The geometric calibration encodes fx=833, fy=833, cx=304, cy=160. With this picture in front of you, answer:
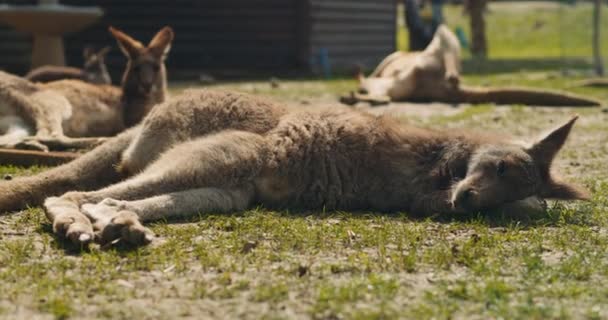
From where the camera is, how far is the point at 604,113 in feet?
37.0

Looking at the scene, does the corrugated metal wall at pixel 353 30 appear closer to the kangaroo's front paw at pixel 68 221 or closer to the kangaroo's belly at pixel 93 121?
the kangaroo's belly at pixel 93 121

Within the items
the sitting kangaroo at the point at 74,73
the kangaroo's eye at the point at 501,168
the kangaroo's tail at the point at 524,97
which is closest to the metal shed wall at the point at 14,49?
the sitting kangaroo at the point at 74,73

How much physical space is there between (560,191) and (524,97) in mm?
6901

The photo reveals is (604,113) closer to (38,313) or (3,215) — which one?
(3,215)

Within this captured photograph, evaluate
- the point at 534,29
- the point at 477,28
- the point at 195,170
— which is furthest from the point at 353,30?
the point at 534,29

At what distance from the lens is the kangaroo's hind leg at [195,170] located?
4.59 m

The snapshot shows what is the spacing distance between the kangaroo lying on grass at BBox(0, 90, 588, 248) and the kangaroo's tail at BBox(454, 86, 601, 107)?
6.75m

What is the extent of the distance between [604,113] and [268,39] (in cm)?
880

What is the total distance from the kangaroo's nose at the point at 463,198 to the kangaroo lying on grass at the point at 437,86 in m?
6.93

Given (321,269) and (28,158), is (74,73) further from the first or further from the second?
(321,269)

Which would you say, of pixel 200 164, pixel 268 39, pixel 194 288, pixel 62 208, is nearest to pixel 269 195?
pixel 200 164

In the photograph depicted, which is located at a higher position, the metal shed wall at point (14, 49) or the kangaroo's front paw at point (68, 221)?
the kangaroo's front paw at point (68, 221)

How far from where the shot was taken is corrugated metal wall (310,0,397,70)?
1858cm

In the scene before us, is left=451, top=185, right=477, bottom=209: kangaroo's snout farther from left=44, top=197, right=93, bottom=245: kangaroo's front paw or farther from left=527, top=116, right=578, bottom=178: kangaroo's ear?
left=44, top=197, right=93, bottom=245: kangaroo's front paw
